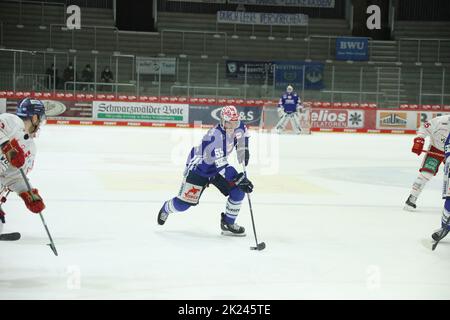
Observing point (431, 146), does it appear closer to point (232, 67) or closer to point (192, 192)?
point (192, 192)

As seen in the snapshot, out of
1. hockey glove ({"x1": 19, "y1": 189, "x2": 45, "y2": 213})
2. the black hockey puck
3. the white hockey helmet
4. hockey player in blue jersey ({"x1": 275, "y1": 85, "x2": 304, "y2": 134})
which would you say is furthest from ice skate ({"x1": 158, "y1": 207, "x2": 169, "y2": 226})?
hockey player in blue jersey ({"x1": 275, "y1": 85, "x2": 304, "y2": 134})

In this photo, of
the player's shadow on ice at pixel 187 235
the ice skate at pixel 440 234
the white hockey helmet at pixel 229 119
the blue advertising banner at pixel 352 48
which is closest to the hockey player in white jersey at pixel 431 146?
the ice skate at pixel 440 234

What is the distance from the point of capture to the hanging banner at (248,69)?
27.1 m

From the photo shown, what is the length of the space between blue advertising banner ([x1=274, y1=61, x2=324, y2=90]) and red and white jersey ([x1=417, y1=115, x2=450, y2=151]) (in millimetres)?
17982

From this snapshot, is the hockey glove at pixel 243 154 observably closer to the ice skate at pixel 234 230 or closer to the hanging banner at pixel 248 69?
the ice skate at pixel 234 230

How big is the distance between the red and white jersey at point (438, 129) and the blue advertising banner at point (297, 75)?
17982 mm

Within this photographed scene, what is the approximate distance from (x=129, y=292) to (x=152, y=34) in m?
26.1

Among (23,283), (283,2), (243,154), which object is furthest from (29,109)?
(283,2)

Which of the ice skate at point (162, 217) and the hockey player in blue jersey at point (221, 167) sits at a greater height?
the hockey player in blue jersey at point (221, 167)

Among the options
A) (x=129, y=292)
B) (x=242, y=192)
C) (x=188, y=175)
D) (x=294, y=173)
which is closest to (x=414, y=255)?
(x=242, y=192)

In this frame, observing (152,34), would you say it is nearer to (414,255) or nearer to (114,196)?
(114,196)

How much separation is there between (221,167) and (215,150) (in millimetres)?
166

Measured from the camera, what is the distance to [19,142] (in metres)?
5.15

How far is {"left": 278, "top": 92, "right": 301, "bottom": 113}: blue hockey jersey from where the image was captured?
21.9 meters
